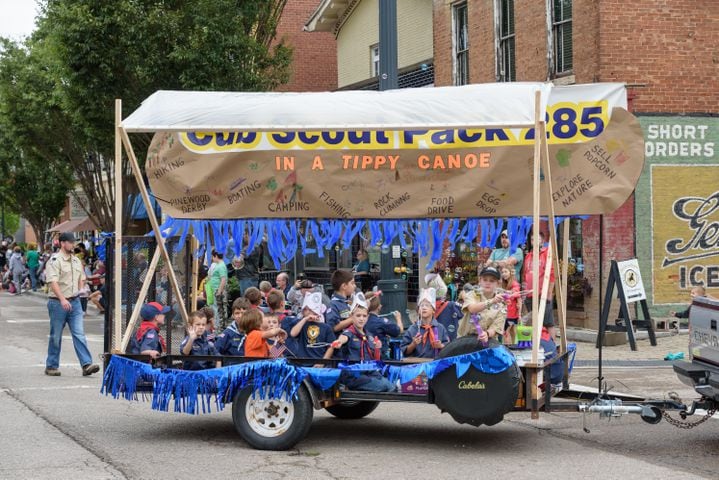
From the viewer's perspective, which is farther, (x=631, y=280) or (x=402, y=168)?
(x=631, y=280)

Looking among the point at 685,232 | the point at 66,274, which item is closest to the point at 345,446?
the point at 66,274

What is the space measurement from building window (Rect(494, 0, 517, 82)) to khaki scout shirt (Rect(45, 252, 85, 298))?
34.8ft

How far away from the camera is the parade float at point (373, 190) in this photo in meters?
8.25

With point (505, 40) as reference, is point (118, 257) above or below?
below

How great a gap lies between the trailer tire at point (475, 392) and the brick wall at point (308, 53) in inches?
1142

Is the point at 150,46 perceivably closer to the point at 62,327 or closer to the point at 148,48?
the point at 148,48

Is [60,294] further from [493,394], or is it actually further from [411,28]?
[411,28]

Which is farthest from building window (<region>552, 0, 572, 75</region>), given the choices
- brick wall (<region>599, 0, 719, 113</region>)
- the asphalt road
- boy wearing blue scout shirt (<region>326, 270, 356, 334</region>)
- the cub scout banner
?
boy wearing blue scout shirt (<region>326, 270, 356, 334</region>)

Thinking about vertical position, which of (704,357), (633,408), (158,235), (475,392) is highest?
(158,235)

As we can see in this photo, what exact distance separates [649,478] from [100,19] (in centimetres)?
1783

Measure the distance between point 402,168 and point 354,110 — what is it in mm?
1375

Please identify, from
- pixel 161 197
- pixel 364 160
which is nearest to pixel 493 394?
pixel 364 160

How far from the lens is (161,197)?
32.6ft

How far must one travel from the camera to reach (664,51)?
59.2 feet
